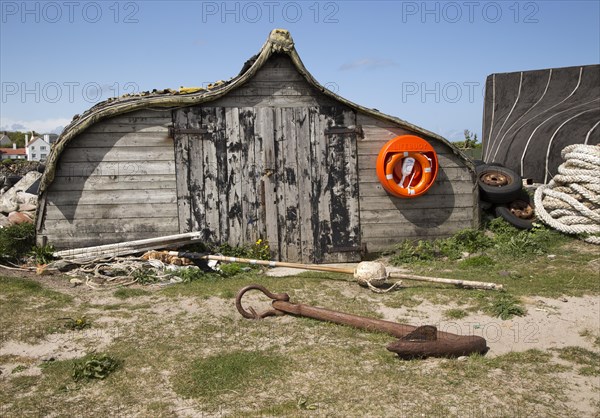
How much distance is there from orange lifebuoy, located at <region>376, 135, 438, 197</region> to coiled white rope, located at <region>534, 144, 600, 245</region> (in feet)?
7.75

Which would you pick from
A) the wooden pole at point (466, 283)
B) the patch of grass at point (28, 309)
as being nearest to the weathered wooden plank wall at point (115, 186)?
the patch of grass at point (28, 309)

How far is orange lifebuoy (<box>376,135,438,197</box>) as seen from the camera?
1050 centimetres

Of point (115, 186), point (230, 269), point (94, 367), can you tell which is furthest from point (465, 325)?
point (115, 186)

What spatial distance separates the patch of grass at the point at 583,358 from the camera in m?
5.66

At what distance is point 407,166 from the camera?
1065 centimetres

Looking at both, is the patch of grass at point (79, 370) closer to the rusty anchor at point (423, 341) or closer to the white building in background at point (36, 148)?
the rusty anchor at point (423, 341)

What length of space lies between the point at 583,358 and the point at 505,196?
603cm

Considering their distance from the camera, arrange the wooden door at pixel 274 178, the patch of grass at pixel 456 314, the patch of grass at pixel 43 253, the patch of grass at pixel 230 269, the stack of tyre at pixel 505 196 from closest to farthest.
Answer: the patch of grass at pixel 456 314, the patch of grass at pixel 230 269, the patch of grass at pixel 43 253, the wooden door at pixel 274 178, the stack of tyre at pixel 505 196

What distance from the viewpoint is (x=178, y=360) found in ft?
19.8

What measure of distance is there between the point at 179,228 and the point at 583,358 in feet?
21.6

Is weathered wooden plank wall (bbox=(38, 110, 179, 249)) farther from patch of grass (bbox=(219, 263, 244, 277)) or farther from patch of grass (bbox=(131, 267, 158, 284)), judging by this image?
patch of grass (bbox=(219, 263, 244, 277))

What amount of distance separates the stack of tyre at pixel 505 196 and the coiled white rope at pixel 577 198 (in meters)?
0.39

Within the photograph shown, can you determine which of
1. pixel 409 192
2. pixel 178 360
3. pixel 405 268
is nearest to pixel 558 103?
pixel 409 192

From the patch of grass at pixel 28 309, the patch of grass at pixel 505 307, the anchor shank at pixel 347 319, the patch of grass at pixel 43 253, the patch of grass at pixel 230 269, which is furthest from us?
the patch of grass at pixel 43 253
